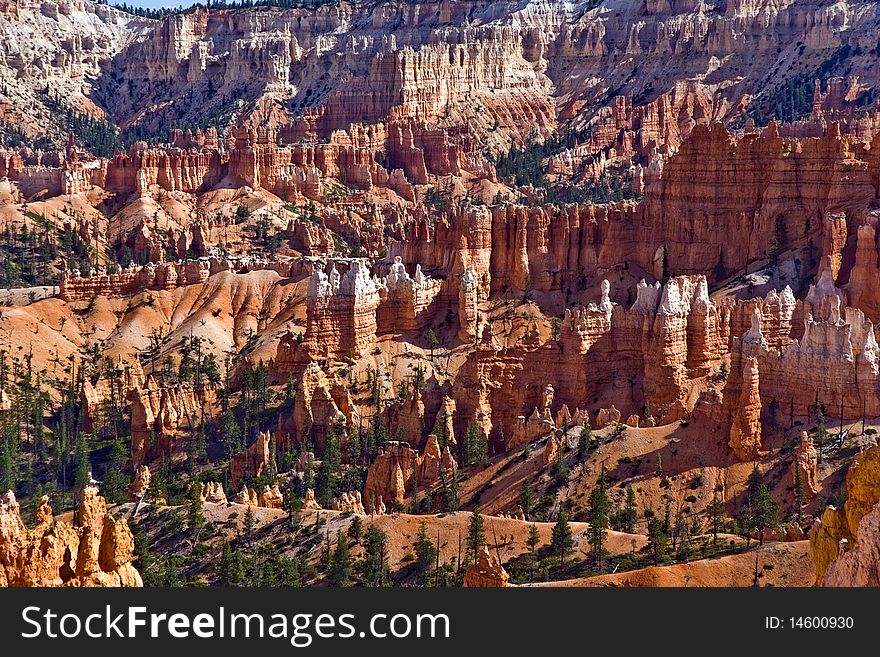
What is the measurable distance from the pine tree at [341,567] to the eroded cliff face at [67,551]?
1874 cm

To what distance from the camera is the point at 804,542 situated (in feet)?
234

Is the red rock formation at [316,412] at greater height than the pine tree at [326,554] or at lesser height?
greater

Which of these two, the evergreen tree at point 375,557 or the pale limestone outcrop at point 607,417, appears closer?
the evergreen tree at point 375,557

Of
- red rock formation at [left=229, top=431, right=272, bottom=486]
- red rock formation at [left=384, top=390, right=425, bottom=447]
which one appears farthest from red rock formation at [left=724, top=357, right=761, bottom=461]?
red rock formation at [left=229, top=431, right=272, bottom=486]

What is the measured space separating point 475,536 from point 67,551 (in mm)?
26062

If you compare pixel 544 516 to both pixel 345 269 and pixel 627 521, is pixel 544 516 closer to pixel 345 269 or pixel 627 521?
pixel 627 521

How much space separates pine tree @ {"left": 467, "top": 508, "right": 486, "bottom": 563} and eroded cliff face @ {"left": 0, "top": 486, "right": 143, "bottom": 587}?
71.5 feet

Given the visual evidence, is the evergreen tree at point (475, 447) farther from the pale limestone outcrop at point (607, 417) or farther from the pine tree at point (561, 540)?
the pine tree at point (561, 540)

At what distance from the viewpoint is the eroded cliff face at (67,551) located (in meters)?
55.4

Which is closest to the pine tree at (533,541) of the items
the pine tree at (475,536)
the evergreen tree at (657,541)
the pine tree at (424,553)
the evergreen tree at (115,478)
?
the pine tree at (475,536)

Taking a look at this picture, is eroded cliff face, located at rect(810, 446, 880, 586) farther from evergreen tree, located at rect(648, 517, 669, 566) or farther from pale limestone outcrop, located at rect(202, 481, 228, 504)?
pale limestone outcrop, located at rect(202, 481, 228, 504)

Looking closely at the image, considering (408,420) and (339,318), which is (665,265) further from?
(408,420)

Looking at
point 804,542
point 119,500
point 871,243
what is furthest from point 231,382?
point 804,542

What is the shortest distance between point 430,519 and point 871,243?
1716 inches
